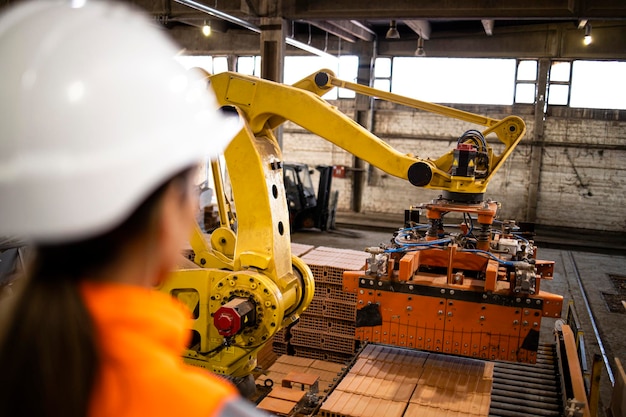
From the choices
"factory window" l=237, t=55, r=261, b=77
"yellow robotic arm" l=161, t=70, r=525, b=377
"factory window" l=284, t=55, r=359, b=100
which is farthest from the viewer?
"factory window" l=237, t=55, r=261, b=77

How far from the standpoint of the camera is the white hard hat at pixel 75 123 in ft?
2.92

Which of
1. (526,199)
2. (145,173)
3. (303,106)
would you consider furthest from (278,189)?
(526,199)

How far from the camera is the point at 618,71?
1786cm

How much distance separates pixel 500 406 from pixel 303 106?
3763 millimetres

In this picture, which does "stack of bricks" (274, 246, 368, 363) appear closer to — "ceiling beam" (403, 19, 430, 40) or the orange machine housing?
the orange machine housing

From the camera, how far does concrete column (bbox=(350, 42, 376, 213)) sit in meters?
20.3

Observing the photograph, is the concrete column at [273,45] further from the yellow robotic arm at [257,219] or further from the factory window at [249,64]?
the factory window at [249,64]

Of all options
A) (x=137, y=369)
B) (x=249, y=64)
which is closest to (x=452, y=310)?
(x=137, y=369)

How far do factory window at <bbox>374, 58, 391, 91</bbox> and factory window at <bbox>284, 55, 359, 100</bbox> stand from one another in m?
0.74

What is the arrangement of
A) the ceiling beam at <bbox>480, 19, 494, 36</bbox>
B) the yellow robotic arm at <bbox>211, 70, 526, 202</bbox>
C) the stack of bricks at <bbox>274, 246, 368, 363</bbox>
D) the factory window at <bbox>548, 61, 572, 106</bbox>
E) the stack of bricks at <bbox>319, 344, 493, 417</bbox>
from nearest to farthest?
the yellow robotic arm at <bbox>211, 70, 526, 202</bbox> < the stack of bricks at <bbox>319, 344, 493, 417</bbox> < the stack of bricks at <bbox>274, 246, 368, 363</bbox> < the ceiling beam at <bbox>480, 19, 494, 36</bbox> < the factory window at <bbox>548, 61, 572, 106</bbox>

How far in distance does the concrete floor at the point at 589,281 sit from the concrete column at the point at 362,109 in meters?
1.69

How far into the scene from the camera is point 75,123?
35.4 inches

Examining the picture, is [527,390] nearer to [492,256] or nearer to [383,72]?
[492,256]

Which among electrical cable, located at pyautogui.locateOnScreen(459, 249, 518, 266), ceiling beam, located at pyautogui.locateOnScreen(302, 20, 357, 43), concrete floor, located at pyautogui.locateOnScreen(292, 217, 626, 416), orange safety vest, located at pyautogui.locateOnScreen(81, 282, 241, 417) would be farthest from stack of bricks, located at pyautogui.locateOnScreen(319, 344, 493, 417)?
ceiling beam, located at pyautogui.locateOnScreen(302, 20, 357, 43)
